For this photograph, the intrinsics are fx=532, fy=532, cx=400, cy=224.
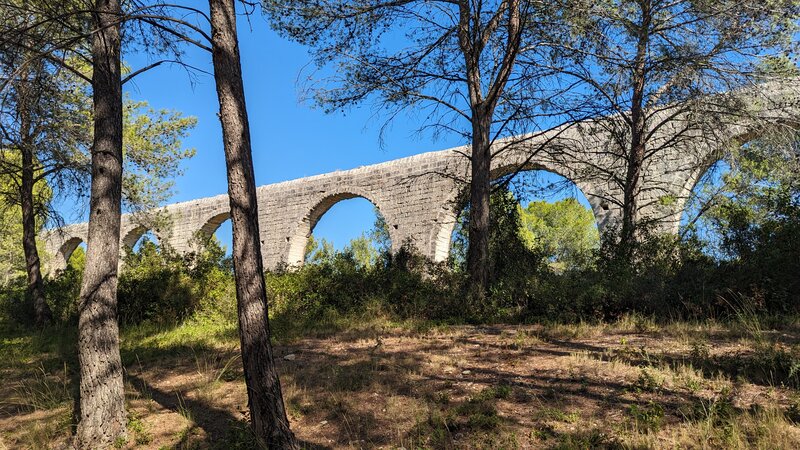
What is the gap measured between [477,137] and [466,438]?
215 inches

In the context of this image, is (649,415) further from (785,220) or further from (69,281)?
(69,281)

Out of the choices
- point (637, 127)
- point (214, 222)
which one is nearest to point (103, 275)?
point (637, 127)

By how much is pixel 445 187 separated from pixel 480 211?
6701mm

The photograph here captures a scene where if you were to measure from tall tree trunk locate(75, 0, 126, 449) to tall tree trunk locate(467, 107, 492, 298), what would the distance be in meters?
4.90

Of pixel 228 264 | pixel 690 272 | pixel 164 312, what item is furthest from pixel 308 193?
pixel 690 272

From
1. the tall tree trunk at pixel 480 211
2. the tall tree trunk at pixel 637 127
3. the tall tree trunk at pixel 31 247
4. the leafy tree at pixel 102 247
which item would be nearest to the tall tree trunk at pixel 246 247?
the leafy tree at pixel 102 247

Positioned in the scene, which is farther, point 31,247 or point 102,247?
point 31,247

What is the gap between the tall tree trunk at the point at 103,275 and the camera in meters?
4.32

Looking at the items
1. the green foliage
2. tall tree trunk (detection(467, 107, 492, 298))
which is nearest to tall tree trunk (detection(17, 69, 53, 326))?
the green foliage

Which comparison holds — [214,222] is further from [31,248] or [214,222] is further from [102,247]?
[102,247]

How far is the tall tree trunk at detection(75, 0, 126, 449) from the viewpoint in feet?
14.2

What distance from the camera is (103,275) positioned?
4539 mm

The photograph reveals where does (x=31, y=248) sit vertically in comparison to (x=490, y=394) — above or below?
above

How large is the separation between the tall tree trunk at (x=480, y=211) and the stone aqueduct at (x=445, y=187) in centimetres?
71
